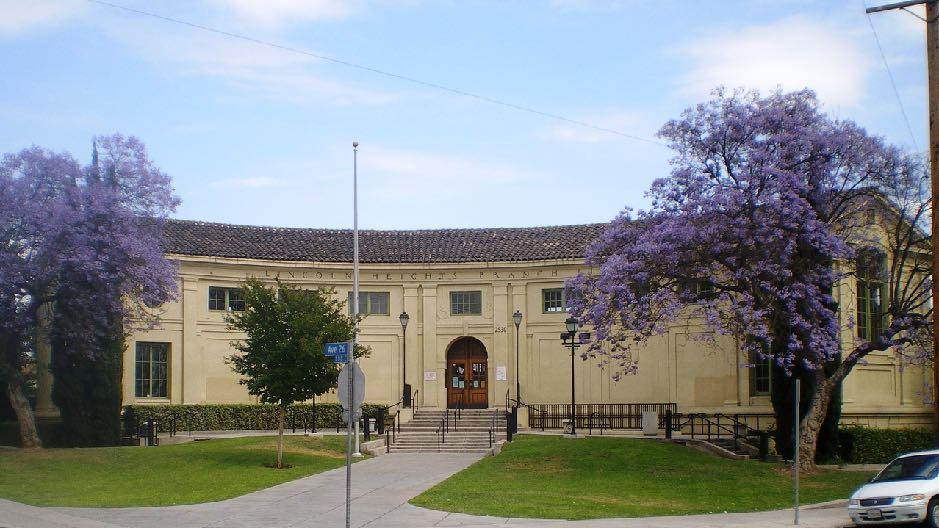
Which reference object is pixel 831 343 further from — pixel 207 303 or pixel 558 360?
pixel 207 303

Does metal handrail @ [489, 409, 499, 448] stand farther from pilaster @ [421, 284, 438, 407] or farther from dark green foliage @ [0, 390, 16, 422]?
dark green foliage @ [0, 390, 16, 422]

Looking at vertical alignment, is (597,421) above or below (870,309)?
below

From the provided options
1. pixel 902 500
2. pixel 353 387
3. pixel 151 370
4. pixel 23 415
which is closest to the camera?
pixel 353 387

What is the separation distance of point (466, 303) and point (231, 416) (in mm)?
10276

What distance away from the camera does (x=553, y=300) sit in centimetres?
4312

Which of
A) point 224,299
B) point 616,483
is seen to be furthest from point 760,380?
point 224,299

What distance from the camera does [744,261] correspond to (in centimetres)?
2705

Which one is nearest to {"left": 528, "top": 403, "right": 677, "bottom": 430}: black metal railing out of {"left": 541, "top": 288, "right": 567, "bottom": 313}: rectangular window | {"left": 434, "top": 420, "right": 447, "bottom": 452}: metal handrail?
{"left": 541, "top": 288, "right": 567, "bottom": 313}: rectangular window

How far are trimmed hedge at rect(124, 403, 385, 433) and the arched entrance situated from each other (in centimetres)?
343

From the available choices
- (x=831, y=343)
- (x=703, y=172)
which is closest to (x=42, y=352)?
(x=703, y=172)

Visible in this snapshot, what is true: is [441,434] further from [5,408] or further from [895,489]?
[895,489]

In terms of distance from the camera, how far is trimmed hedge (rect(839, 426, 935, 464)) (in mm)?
32188

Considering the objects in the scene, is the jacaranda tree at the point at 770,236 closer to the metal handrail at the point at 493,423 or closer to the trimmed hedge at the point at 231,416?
the metal handrail at the point at 493,423

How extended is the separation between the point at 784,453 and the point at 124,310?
2101 centimetres
